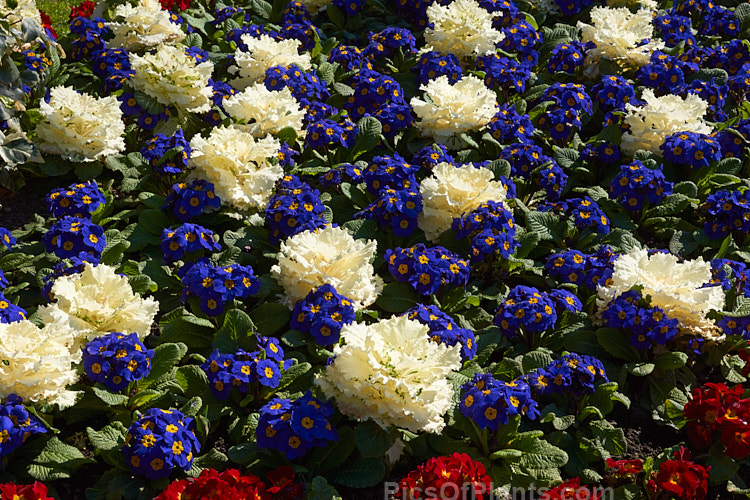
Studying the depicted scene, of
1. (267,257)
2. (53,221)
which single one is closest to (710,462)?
(267,257)

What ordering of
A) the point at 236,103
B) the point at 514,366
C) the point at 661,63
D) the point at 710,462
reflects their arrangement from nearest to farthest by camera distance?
the point at 710,462 < the point at 514,366 < the point at 236,103 < the point at 661,63

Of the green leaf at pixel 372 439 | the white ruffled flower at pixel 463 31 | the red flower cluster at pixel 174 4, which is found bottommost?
the red flower cluster at pixel 174 4

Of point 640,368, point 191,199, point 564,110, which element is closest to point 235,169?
point 191,199

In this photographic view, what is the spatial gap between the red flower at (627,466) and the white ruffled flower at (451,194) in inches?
64.3

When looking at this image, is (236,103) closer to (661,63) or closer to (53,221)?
(53,221)

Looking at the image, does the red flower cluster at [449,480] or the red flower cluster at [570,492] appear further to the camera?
the red flower cluster at [570,492]

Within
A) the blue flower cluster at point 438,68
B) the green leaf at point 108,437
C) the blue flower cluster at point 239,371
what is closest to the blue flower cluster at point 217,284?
the blue flower cluster at point 239,371

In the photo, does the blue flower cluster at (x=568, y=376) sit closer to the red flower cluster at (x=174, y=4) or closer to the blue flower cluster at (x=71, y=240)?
the blue flower cluster at (x=71, y=240)

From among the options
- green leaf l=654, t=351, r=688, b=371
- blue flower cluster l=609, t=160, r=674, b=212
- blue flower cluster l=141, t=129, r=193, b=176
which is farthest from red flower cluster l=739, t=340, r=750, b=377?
blue flower cluster l=141, t=129, r=193, b=176

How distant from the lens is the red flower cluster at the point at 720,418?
346cm

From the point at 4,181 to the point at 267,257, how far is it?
5.41 ft

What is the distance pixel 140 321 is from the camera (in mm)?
3729

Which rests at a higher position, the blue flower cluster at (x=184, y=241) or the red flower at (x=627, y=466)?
the blue flower cluster at (x=184, y=241)

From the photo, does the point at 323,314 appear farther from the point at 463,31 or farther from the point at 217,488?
the point at 463,31
